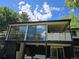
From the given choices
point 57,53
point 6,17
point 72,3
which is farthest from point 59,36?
point 6,17

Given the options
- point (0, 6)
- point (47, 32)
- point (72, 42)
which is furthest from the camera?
point (0, 6)

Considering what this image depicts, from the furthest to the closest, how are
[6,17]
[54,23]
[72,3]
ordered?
[6,17]
[72,3]
[54,23]

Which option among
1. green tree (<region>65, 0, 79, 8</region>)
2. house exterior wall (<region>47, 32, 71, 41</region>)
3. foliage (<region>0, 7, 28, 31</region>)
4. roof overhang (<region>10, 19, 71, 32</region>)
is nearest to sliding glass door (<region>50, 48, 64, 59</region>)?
house exterior wall (<region>47, 32, 71, 41</region>)

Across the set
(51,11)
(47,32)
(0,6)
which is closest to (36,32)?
(47,32)

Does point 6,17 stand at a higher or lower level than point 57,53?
higher

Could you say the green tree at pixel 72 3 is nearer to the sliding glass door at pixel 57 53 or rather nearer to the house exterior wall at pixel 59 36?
the house exterior wall at pixel 59 36

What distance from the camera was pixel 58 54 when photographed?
2319cm

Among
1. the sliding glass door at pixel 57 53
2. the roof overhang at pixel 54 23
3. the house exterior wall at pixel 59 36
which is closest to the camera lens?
the house exterior wall at pixel 59 36

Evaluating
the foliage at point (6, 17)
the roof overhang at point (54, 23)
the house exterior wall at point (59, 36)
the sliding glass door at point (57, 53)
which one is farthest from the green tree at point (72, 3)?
the foliage at point (6, 17)

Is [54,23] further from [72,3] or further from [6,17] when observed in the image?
[6,17]

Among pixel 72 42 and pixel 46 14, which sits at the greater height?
pixel 46 14

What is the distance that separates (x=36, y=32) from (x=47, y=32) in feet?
4.47

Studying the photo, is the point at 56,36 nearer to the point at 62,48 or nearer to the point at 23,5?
the point at 62,48

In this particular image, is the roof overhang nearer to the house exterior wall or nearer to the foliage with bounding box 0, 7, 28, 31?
the house exterior wall
